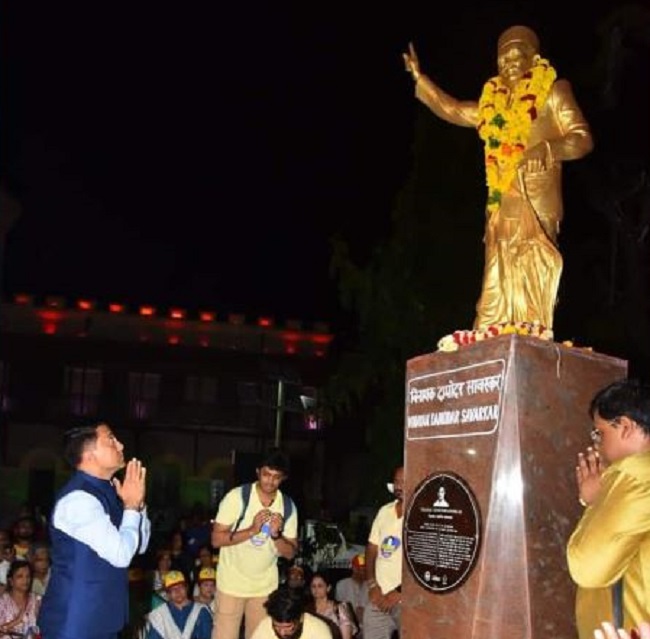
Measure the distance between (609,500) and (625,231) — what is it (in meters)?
14.0

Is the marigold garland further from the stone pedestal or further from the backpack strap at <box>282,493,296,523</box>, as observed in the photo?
the backpack strap at <box>282,493,296,523</box>

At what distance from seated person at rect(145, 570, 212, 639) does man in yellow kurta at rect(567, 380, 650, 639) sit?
18.9 ft

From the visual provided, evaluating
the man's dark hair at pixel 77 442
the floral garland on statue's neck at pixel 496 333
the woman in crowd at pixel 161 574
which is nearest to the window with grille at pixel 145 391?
the woman in crowd at pixel 161 574

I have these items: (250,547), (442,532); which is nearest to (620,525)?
(442,532)

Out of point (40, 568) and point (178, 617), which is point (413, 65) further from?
point (40, 568)

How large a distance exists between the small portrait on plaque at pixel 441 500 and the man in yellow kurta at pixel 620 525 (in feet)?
6.71

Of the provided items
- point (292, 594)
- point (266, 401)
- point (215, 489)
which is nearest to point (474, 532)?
point (292, 594)

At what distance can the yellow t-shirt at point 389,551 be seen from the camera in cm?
722

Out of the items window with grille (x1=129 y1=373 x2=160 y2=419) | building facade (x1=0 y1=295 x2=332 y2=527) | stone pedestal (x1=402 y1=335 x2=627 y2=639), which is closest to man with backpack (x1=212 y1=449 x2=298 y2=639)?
stone pedestal (x1=402 y1=335 x2=627 y2=639)

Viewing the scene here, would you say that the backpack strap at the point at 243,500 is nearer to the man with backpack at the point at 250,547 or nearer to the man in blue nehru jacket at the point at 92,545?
the man with backpack at the point at 250,547

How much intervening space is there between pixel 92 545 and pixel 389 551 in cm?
328

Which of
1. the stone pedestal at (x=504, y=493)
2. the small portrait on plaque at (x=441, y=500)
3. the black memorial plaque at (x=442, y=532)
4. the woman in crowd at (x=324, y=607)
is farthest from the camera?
the woman in crowd at (x=324, y=607)

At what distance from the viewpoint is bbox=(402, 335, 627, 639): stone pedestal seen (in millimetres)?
4988

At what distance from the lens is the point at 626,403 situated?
350 centimetres
